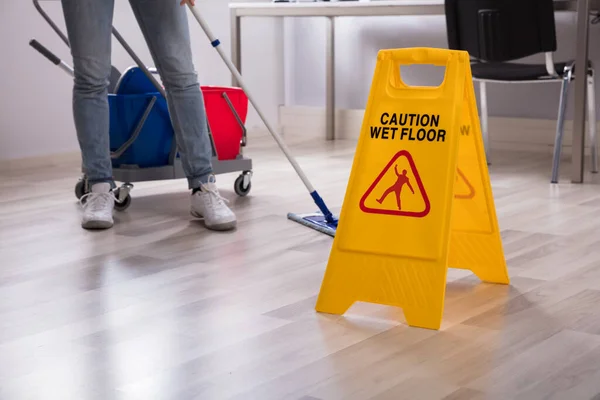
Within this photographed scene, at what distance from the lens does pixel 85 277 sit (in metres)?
2.23

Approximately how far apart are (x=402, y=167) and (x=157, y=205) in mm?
1430

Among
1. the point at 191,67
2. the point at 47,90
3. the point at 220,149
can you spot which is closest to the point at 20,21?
the point at 47,90

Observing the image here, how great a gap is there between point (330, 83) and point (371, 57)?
0.82ft

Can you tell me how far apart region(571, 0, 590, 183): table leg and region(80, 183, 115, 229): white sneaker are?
1.67m

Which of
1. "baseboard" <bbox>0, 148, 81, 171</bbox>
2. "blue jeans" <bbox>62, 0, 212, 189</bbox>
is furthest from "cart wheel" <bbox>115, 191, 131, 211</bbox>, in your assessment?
"baseboard" <bbox>0, 148, 81, 171</bbox>

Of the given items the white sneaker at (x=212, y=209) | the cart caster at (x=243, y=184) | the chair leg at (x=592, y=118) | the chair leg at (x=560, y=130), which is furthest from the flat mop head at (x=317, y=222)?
the chair leg at (x=592, y=118)

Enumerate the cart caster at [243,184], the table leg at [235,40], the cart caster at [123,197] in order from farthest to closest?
1. the table leg at [235,40]
2. the cart caster at [243,184]
3. the cart caster at [123,197]

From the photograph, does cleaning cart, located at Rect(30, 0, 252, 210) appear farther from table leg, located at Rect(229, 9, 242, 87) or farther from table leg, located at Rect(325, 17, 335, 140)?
table leg, located at Rect(325, 17, 335, 140)

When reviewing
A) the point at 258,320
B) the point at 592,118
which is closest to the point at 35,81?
the point at 592,118

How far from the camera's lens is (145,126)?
3.10 meters

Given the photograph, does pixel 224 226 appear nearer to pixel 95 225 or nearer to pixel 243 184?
pixel 95 225

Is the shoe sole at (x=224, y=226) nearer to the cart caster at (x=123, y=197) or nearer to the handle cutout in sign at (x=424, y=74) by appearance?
the cart caster at (x=123, y=197)

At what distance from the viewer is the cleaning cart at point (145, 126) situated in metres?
3.07

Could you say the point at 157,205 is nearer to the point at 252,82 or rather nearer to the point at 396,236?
the point at 396,236
